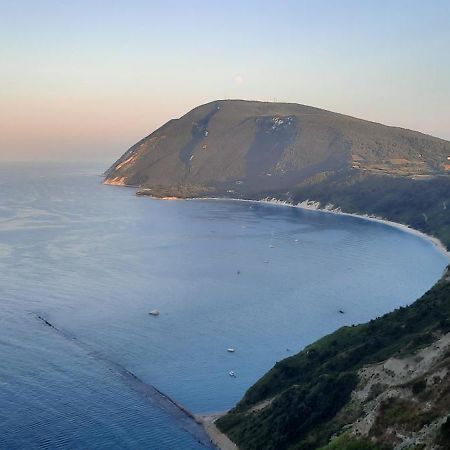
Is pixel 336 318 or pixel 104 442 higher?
pixel 336 318

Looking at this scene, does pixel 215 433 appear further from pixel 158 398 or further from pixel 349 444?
pixel 349 444

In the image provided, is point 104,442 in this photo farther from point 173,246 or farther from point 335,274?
point 173,246

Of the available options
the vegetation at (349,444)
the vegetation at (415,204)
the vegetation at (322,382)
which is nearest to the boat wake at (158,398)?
the vegetation at (322,382)

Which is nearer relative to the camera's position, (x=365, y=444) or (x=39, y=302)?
(x=365, y=444)

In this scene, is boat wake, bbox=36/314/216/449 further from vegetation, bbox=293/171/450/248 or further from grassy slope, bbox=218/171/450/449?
vegetation, bbox=293/171/450/248

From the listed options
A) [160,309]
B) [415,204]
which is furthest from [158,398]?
[415,204]

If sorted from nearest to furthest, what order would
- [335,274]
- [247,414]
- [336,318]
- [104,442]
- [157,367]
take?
[104,442] < [247,414] < [157,367] < [336,318] < [335,274]

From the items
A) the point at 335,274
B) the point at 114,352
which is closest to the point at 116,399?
the point at 114,352
